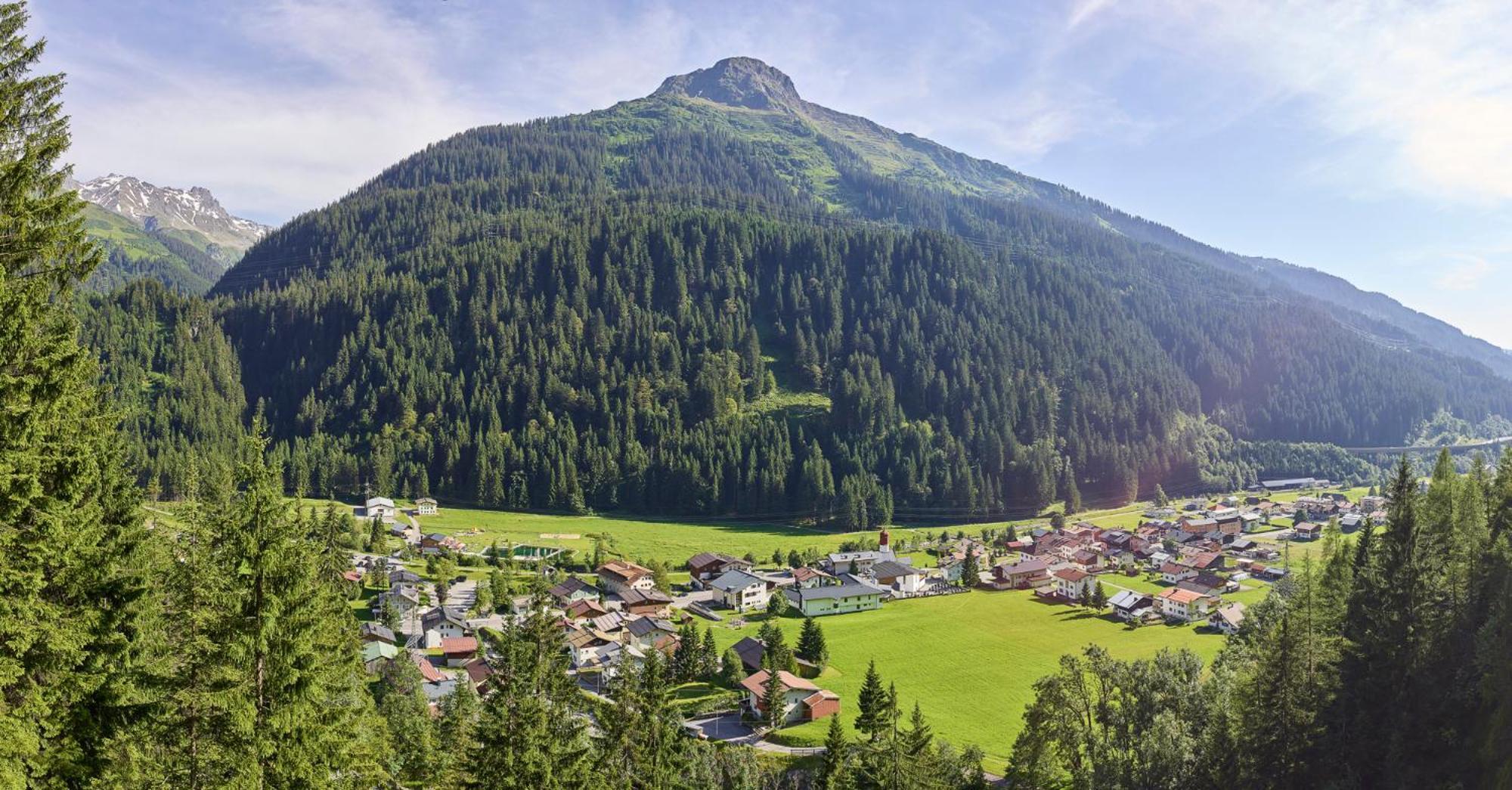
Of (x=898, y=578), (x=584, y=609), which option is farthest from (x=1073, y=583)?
(x=584, y=609)

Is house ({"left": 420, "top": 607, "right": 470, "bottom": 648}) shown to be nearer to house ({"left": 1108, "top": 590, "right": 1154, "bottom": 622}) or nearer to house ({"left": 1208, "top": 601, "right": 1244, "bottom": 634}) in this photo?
house ({"left": 1108, "top": 590, "right": 1154, "bottom": 622})

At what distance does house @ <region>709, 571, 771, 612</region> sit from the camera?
82.9m

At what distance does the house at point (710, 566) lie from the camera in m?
92.0

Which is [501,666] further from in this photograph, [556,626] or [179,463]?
[179,463]

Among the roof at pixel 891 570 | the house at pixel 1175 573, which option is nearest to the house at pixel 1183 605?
the house at pixel 1175 573

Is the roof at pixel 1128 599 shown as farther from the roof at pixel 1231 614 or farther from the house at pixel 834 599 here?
the house at pixel 834 599

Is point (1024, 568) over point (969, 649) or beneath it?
over

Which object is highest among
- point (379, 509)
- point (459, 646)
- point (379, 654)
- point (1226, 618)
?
point (379, 509)

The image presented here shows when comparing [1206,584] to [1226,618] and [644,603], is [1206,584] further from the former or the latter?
[644,603]

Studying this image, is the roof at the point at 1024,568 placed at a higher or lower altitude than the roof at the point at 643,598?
higher

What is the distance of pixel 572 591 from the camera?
77.9 metres

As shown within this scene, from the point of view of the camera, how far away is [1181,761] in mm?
34031

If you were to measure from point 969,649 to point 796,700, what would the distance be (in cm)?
2089

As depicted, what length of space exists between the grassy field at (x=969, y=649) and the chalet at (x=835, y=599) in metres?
2.22
